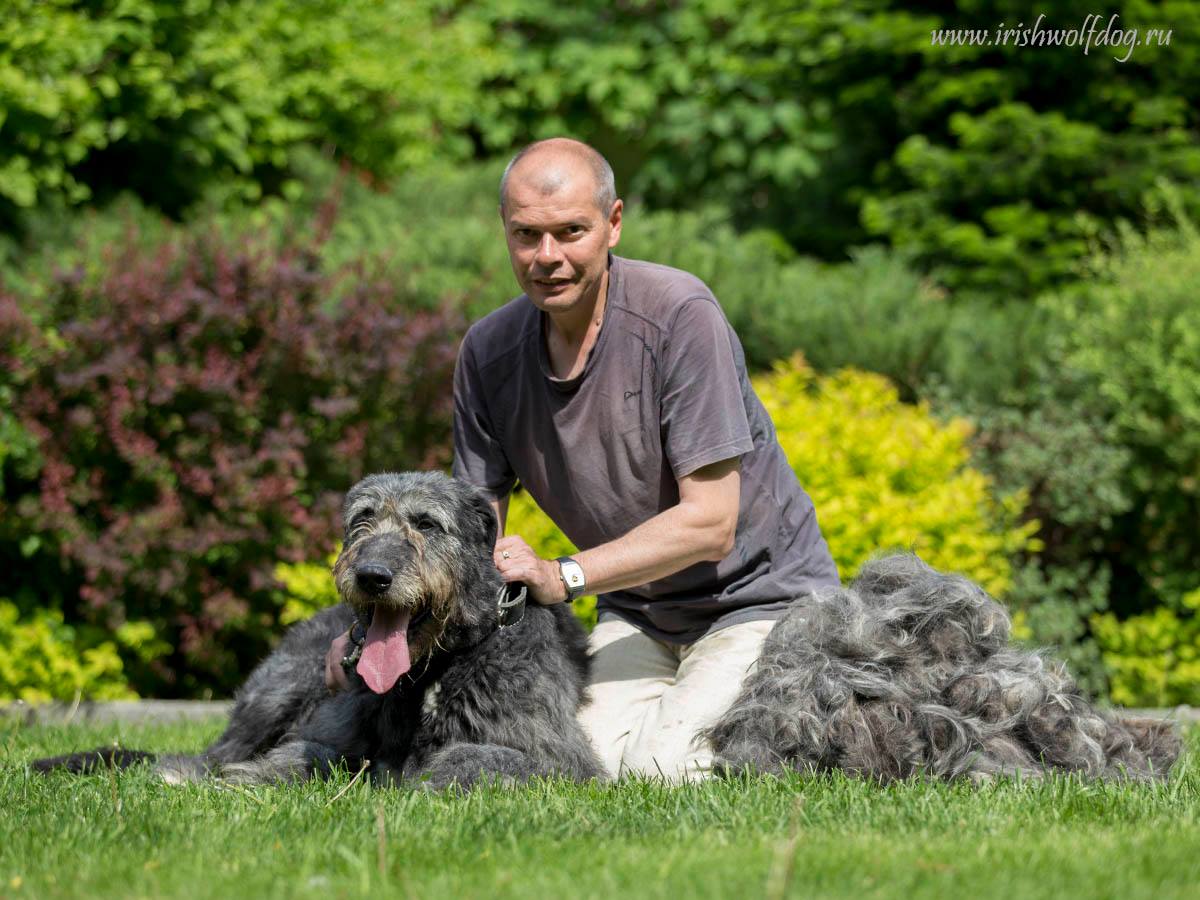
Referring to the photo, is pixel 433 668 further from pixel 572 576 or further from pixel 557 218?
pixel 557 218

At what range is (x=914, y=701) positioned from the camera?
4645 mm

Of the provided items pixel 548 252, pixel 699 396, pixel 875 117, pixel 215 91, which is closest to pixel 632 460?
pixel 699 396

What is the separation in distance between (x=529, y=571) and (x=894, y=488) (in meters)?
3.66

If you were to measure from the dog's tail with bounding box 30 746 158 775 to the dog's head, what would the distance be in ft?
3.81

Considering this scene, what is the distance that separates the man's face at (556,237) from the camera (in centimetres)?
478

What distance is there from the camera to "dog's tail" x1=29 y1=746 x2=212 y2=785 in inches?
191

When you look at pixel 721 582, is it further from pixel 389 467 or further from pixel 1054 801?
pixel 389 467

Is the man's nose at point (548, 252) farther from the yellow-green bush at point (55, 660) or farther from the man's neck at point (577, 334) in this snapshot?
the yellow-green bush at point (55, 660)

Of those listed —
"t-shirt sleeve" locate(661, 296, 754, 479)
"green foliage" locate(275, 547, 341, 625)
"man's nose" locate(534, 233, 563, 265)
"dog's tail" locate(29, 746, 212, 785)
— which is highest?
"man's nose" locate(534, 233, 563, 265)

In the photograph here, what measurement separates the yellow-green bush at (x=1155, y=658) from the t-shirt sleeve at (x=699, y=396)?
13.8 feet

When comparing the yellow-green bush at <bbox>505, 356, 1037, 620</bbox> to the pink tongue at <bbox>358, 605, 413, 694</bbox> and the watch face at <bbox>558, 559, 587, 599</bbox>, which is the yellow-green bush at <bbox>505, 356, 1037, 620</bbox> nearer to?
the watch face at <bbox>558, 559, 587, 599</bbox>

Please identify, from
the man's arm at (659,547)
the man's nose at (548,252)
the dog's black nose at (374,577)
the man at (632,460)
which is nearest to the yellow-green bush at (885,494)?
the man at (632,460)

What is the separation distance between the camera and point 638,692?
17.2 ft

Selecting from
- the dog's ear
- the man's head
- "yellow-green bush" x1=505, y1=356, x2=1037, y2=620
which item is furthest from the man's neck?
"yellow-green bush" x1=505, y1=356, x2=1037, y2=620
